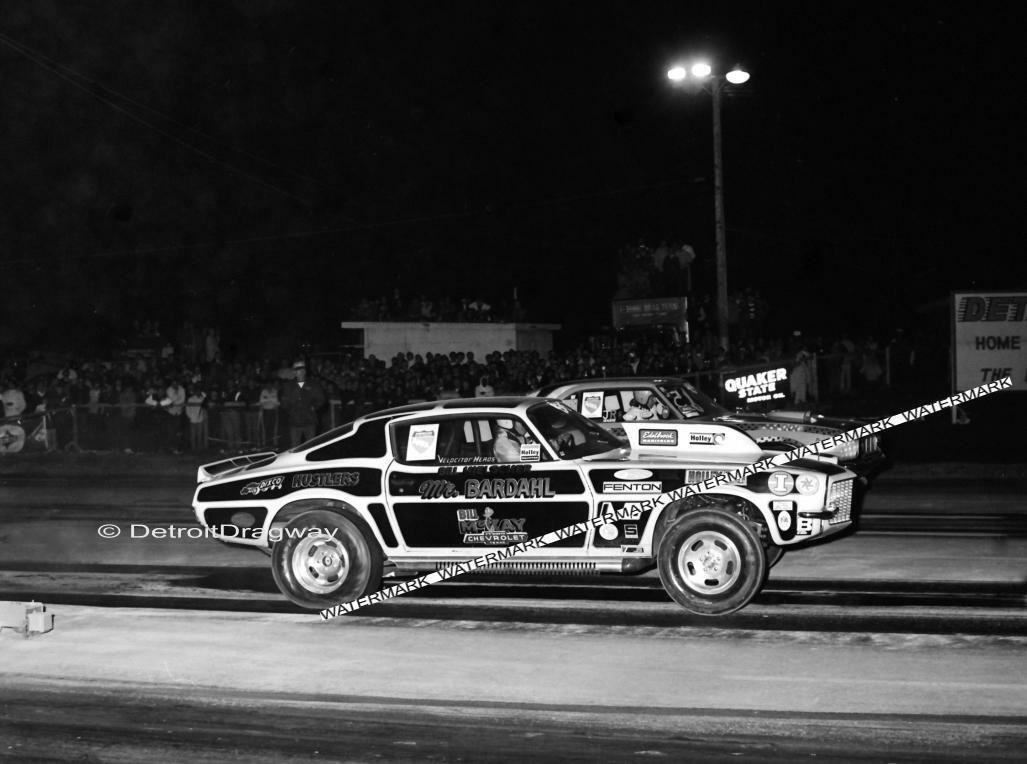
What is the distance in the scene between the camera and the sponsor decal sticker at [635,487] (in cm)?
874

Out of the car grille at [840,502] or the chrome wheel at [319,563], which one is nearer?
the car grille at [840,502]

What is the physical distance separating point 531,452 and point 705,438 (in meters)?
1.63

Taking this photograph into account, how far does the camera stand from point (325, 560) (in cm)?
944

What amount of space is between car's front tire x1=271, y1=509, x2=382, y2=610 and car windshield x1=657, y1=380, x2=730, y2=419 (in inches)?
200

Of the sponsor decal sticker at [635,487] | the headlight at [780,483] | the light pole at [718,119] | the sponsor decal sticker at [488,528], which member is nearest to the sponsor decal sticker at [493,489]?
the sponsor decal sticker at [488,528]

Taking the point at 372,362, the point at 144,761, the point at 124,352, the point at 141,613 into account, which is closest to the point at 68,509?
the point at 141,613

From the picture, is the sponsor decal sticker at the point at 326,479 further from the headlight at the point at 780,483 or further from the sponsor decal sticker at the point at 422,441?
the headlight at the point at 780,483

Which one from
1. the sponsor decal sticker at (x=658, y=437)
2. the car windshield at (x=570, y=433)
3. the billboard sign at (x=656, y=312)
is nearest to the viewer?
the car windshield at (x=570, y=433)

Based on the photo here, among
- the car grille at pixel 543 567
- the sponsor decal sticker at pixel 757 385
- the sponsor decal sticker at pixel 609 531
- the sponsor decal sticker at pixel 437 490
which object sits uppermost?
the sponsor decal sticker at pixel 757 385

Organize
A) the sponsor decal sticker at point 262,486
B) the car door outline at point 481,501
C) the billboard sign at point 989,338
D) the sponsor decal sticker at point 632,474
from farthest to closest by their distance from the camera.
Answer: the billboard sign at point 989,338, the sponsor decal sticker at point 262,486, the car door outline at point 481,501, the sponsor decal sticker at point 632,474

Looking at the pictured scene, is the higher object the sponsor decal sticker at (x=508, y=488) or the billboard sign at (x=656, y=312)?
the billboard sign at (x=656, y=312)

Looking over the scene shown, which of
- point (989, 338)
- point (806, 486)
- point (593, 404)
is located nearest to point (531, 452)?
point (806, 486)

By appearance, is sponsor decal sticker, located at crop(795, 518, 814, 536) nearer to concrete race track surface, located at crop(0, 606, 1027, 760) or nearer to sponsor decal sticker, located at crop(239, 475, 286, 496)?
concrete race track surface, located at crop(0, 606, 1027, 760)

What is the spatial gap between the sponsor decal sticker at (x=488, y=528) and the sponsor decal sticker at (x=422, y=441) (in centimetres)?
54
